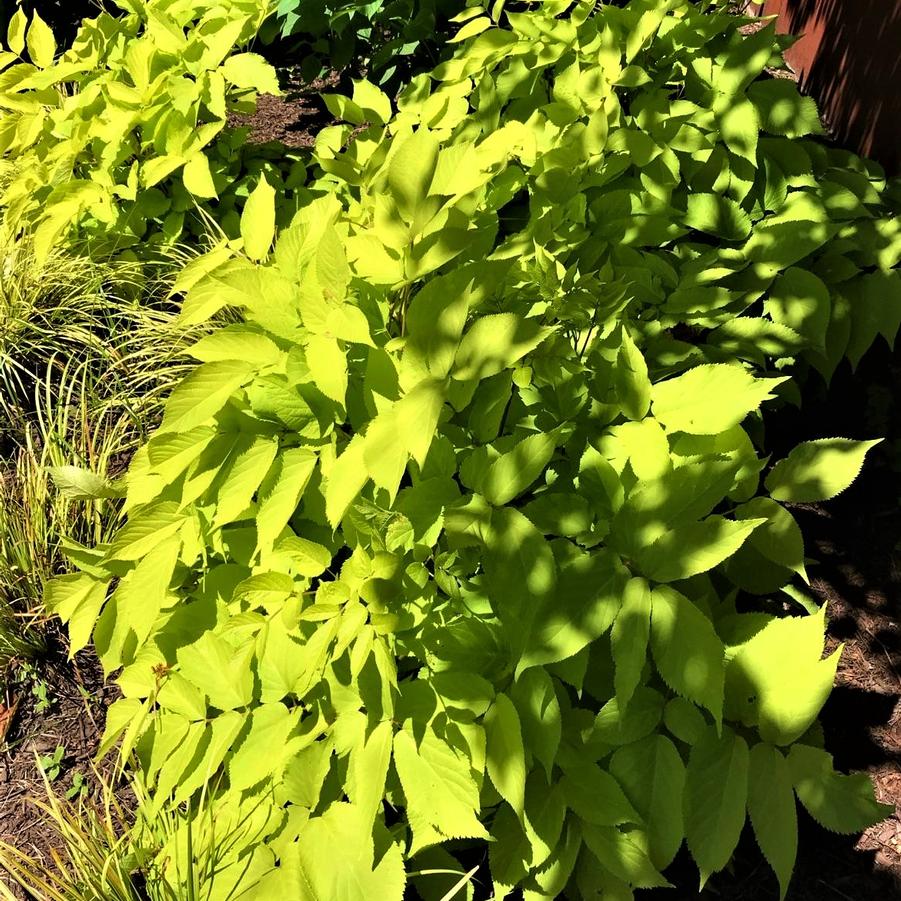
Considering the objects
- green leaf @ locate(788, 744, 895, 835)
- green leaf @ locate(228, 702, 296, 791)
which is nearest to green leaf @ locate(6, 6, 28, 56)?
green leaf @ locate(228, 702, 296, 791)

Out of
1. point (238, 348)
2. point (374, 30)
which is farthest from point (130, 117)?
point (374, 30)

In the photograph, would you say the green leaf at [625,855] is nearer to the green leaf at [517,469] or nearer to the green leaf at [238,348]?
the green leaf at [517,469]

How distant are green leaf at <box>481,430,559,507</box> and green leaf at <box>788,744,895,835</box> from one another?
2.13ft

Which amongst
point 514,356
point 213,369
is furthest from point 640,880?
point 213,369

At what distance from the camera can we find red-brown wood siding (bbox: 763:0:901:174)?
363 centimetres

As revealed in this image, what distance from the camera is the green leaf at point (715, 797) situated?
1204 mm

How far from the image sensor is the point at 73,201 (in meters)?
2.61

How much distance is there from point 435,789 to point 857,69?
4.31m

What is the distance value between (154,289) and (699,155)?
6.94 feet

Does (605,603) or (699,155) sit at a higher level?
(699,155)

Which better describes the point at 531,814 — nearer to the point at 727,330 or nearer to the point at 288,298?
the point at 288,298

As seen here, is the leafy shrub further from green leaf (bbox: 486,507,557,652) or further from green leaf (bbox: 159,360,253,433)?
green leaf (bbox: 486,507,557,652)

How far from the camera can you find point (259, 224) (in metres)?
1.49

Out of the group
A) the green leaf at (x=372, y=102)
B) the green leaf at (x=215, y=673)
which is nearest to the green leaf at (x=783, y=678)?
the green leaf at (x=215, y=673)
